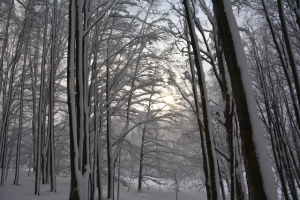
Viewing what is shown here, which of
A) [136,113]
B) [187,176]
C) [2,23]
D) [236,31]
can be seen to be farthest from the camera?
[187,176]

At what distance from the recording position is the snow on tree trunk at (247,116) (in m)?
2.56

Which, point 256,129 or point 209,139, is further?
point 209,139

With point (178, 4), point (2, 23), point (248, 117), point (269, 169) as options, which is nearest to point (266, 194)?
point (269, 169)

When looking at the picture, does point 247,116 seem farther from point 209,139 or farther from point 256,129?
point 209,139

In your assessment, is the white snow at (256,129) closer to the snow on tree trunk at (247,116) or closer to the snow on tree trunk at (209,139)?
the snow on tree trunk at (247,116)

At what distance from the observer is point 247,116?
2.78 m

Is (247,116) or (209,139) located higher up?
(247,116)

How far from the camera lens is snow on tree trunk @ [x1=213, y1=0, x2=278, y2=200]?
2564 mm

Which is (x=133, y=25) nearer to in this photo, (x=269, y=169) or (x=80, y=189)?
(x=80, y=189)

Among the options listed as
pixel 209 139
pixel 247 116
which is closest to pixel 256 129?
pixel 247 116

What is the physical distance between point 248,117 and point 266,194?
86 centimetres

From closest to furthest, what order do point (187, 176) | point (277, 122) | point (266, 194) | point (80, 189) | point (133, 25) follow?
point (266, 194)
point (80, 189)
point (277, 122)
point (133, 25)
point (187, 176)

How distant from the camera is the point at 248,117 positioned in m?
2.78

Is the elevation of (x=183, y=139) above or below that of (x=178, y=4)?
below
